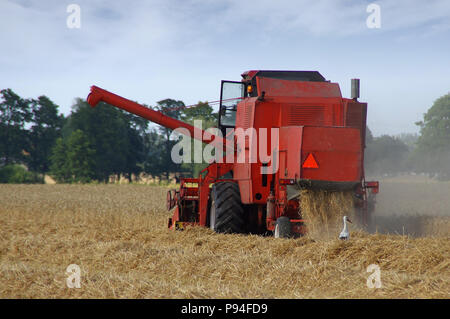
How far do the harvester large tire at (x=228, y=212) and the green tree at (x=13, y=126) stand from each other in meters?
53.7

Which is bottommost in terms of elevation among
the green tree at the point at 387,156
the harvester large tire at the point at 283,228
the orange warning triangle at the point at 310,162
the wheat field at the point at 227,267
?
the wheat field at the point at 227,267

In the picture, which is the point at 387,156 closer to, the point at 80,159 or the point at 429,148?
the point at 429,148

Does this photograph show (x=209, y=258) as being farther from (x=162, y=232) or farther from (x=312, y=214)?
(x=162, y=232)

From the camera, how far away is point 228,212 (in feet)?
30.4

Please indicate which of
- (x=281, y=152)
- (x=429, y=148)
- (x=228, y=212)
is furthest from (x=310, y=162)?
(x=429, y=148)

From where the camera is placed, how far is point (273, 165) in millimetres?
8836

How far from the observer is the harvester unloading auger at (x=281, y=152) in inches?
323

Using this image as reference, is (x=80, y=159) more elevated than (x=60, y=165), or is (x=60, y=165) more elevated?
(x=80, y=159)

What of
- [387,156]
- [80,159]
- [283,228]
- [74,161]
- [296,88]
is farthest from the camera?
[80,159]

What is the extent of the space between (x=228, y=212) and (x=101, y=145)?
52.7 m

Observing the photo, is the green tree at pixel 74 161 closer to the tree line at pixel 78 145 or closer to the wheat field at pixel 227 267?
the tree line at pixel 78 145

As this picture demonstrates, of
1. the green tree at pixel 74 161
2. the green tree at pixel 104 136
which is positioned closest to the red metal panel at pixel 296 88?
the green tree at pixel 74 161

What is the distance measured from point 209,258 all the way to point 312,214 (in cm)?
214

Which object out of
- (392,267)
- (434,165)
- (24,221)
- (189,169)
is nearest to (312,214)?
(392,267)
